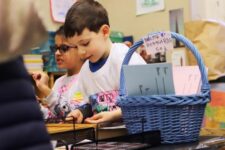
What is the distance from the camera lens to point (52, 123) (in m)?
1.18

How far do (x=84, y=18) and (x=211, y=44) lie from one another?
0.55 meters

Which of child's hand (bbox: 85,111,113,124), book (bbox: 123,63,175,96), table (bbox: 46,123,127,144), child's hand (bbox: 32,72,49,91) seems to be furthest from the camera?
child's hand (bbox: 32,72,49,91)

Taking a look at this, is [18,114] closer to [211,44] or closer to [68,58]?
[211,44]

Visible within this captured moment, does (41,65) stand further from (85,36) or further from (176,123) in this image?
(176,123)

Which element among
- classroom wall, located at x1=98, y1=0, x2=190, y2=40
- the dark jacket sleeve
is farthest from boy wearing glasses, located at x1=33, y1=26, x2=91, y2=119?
the dark jacket sleeve

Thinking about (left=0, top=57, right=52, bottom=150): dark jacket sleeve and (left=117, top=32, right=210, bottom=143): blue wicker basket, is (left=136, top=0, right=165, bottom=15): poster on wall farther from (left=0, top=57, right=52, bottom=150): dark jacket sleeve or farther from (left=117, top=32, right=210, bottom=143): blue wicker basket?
(left=0, top=57, right=52, bottom=150): dark jacket sleeve

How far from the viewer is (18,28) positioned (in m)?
0.37

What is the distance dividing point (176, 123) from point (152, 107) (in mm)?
70

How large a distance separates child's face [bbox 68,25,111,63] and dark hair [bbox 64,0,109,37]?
20 millimetres

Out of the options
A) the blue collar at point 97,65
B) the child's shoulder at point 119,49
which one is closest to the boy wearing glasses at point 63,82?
the blue collar at point 97,65

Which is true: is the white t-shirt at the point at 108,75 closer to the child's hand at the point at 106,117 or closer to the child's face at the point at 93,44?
the child's face at the point at 93,44

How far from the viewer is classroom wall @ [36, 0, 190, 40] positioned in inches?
96.5

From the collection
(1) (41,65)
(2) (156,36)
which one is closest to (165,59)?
(1) (41,65)

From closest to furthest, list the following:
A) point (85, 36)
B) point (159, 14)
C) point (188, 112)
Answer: point (188, 112)
point (85, 36)
point (159, 14)
